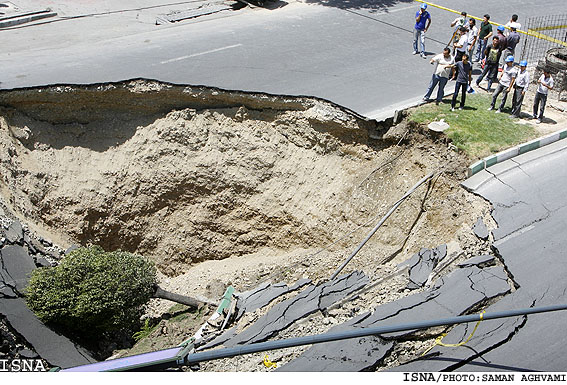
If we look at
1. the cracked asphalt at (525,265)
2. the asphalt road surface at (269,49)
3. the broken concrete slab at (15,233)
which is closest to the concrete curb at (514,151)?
the cracked asphalt at (525,265)

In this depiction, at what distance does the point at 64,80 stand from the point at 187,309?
21.4ft

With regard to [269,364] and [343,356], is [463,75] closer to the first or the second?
[343,356]

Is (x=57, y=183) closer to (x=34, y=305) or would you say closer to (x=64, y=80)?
(x=64, y=80)

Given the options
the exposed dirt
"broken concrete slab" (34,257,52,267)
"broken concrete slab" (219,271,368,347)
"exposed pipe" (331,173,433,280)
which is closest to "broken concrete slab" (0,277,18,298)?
"broken concrete slab" (34,257,52,267)

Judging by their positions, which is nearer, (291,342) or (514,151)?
(291,342)

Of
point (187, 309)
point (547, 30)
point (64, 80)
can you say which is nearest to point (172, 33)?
point (64, 80)

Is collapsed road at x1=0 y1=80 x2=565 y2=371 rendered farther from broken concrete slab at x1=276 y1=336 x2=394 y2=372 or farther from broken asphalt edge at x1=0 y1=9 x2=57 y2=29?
broken asphalt edge at x1=0 y1=9 x2=57 y2=29

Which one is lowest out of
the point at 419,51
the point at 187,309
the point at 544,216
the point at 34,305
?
the point at 187,309

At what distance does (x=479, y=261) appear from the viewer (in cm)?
845

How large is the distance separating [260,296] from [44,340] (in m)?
3.64

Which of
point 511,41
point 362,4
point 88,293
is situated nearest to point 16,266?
point 88,293

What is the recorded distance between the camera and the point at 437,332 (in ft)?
23.5

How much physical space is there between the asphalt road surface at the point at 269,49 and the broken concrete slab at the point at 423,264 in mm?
4140

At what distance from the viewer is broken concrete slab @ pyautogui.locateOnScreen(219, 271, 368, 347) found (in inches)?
312
